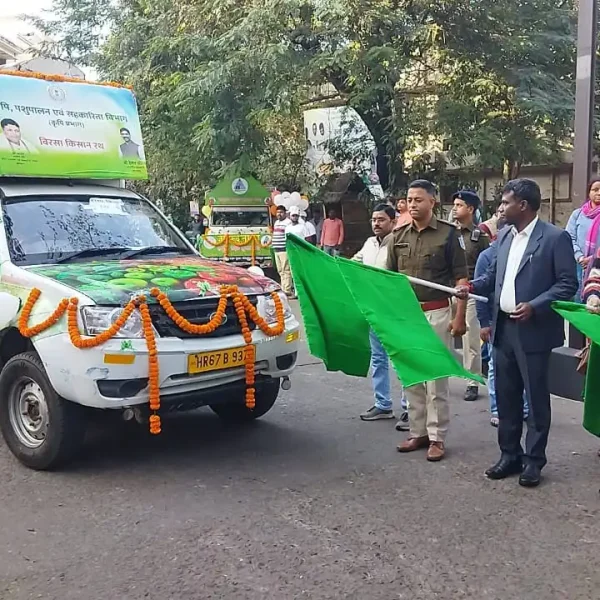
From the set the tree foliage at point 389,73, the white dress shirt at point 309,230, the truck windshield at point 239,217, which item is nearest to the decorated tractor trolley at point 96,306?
the tree foliage at point 389,73

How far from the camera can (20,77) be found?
6316 mm

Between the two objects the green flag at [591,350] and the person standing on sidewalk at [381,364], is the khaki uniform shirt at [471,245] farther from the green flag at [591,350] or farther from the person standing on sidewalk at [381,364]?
the green flag at [591,350]

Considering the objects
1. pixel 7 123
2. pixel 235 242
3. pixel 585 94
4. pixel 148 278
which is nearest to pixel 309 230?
pixel 235 242

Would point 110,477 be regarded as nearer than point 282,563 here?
No

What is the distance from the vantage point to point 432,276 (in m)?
5.55

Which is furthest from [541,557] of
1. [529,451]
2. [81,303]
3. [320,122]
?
[320,122]

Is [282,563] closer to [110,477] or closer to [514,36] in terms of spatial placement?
[110,477]

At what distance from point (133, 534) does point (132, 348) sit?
3.78 feet

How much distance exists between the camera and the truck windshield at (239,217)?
18.2m

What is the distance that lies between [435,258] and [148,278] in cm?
199

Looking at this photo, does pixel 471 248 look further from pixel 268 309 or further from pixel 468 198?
pixel 268 309

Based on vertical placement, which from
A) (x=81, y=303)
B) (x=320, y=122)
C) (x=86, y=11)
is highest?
(x=86, y=11)

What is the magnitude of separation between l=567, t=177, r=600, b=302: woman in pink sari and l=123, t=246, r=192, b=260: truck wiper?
4.03 metres

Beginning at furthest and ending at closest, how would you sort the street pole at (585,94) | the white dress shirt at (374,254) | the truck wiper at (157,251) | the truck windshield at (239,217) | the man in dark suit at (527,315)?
the truck windshield at (239,217)
the street pole at (585,94)
the white dress shirt at (374,254)
the truck wiper at (157,251)
the man in dark suit at (527,315)
